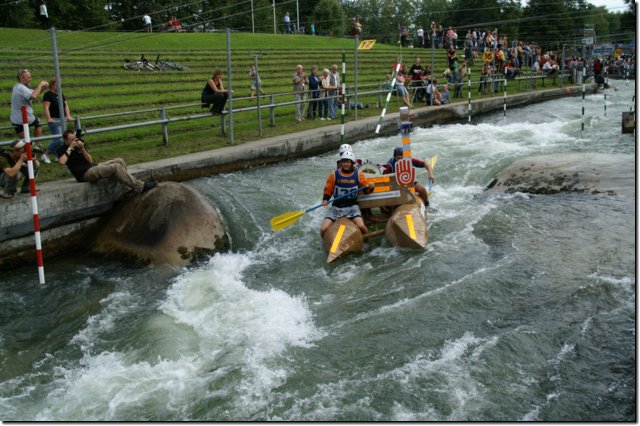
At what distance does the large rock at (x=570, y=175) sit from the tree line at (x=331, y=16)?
30.2 meters

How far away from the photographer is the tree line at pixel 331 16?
136 feet

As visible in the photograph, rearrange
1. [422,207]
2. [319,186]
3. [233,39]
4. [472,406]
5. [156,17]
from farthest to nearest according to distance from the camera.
→ [156,17]
[233,39]
[319,186]
[422,207]
[472,406]

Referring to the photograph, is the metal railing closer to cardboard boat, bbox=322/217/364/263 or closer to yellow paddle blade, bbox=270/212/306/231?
yellow paddle blade, bbox=270/212/306/231

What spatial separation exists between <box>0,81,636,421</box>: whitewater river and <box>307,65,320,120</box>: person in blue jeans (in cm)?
745

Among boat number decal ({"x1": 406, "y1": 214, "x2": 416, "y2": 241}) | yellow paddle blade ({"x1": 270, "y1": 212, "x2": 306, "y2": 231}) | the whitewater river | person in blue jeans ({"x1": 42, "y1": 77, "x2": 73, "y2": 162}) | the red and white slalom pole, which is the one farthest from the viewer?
person in blue jeans ({"x1": 42, "y1": 77, "x2": 73, "y2": 162})

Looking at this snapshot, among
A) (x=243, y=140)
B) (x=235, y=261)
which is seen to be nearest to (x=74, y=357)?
(x=235, y=261)

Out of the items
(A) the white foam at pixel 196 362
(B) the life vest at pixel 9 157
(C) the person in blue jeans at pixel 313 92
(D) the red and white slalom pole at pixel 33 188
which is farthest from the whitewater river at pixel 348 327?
(C) the person in blue jeans at pixel 313 92

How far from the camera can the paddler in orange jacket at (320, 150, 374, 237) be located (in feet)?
31.7

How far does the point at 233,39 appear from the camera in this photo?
35750 mm

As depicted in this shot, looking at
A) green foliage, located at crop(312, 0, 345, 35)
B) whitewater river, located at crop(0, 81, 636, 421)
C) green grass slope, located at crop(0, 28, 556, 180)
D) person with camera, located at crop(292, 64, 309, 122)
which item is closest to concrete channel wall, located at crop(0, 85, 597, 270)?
whitewater river, located at crop(0, 81, 636, 421)

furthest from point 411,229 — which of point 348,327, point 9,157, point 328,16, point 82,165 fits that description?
point 328,16

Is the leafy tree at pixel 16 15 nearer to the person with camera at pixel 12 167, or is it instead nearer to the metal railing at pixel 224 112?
the metal railing at pixel 224 112

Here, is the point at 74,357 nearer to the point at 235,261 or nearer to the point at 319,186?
the point at 235,261

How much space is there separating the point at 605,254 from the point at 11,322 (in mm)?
7547
